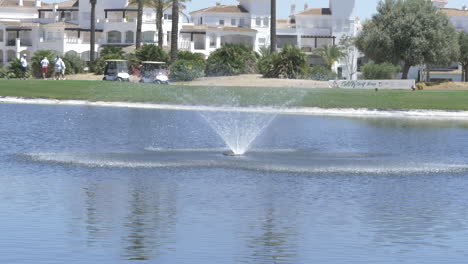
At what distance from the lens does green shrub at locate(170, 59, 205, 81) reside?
69.5 m

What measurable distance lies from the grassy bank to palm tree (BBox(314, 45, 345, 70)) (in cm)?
7026

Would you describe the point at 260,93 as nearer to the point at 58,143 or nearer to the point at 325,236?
the point at 58,143

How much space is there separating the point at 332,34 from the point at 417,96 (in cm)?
8641

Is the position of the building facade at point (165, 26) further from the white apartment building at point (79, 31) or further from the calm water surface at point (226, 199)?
the calm water surface at point (226, 199)

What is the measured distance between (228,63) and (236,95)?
16022mm

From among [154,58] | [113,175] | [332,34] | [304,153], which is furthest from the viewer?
[332,34]

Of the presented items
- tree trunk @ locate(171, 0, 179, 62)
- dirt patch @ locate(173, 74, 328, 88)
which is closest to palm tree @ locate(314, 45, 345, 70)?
tree trunk @ locate(171, 0, 179, 62)

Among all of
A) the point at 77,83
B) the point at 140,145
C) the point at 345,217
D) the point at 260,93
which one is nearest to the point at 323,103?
the point at 260,93

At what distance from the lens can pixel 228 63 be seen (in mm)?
71312

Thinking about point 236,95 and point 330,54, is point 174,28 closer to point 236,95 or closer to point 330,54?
point 236,95

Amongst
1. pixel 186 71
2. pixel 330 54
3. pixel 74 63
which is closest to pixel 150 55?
pixel 186 71

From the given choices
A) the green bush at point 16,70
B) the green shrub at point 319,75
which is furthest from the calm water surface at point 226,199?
the green bush at point 16,70

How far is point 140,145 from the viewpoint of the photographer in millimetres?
30438

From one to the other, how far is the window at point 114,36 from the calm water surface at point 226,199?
9142cm
